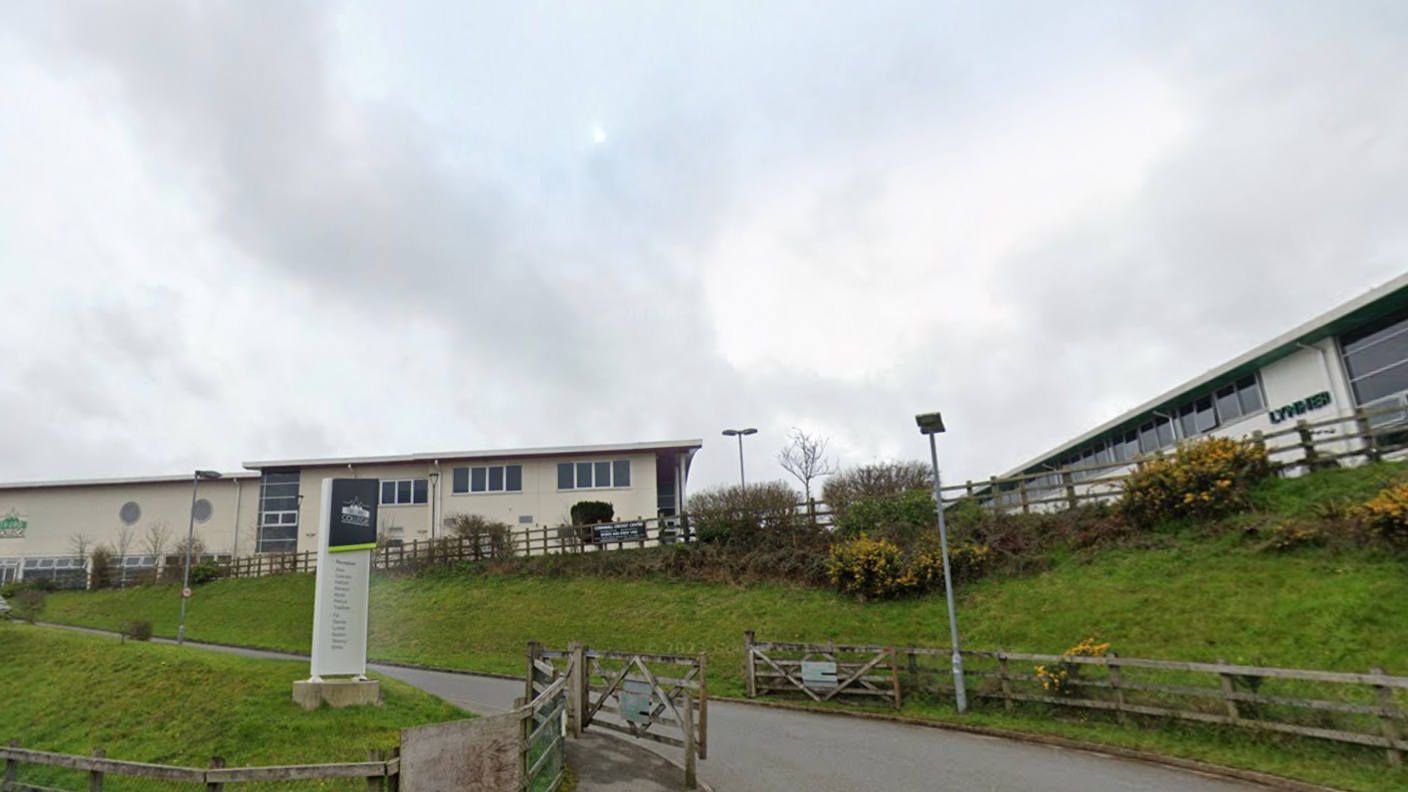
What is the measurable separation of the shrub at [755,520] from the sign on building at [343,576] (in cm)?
1474

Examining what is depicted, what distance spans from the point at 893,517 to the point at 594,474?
62.1 ft

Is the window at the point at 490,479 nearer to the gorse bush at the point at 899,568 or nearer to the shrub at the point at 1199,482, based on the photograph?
the gorse bush at the point at 899,568

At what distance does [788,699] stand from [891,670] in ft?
7.20

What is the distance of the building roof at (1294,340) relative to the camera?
57.5 ft

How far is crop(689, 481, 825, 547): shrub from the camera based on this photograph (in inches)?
991

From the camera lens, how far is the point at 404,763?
5.31m

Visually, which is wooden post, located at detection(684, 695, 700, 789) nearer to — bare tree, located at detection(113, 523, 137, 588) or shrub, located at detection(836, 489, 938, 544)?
shrub, located at detection(836, 489, 938, 544)

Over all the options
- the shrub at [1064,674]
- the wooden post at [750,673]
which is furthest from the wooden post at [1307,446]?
the wooden post at [750,673]

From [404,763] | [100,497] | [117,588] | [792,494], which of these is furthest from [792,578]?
[100,497]

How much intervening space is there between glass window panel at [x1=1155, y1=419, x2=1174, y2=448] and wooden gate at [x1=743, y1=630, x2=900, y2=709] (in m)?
18.2

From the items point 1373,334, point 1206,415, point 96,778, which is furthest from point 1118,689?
point 1206,415

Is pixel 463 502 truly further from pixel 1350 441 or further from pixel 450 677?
pixel 1350 441

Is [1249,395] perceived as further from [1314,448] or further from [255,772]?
[255,772]

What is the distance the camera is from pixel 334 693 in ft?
37.8
